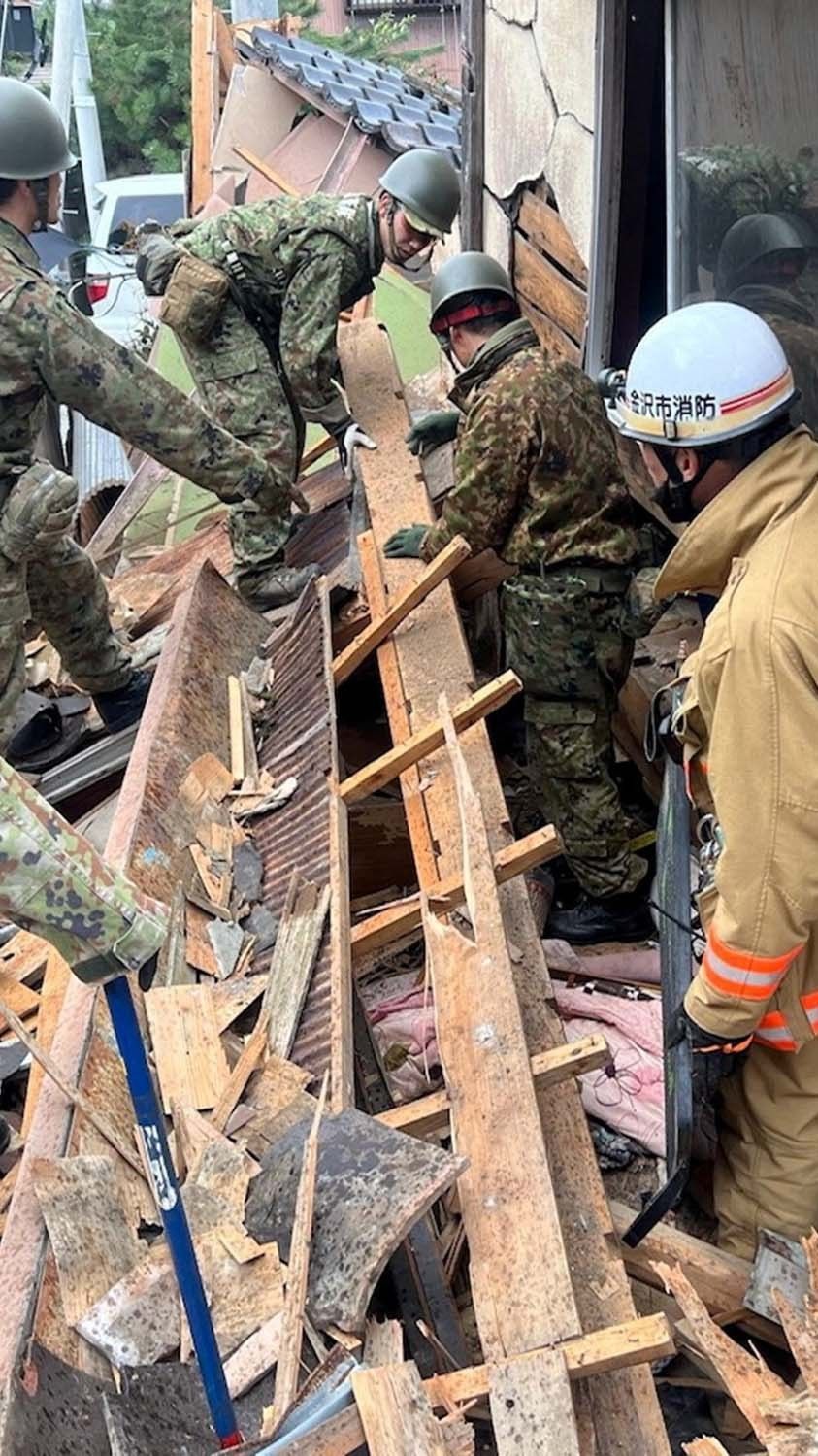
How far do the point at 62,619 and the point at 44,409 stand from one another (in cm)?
79

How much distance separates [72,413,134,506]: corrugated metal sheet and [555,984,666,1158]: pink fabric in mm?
7157

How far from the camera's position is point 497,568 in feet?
15.5

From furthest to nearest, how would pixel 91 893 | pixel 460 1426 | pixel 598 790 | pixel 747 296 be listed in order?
pixel 598 790
pixel 747 296
pixel 460 1426
pixel 91 893

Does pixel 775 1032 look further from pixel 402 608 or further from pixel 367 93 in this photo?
pixel 367 93

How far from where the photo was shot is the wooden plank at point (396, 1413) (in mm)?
1923

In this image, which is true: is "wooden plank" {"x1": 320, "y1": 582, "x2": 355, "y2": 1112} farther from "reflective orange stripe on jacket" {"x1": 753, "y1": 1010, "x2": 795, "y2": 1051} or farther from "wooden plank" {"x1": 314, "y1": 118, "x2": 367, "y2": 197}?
"wooden plank" {"x1": 314, "y1": 118, "x2": 367, "y2": 197}

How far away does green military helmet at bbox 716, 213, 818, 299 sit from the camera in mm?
3871

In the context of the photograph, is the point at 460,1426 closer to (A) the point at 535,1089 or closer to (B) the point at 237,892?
(A) the point at 535,1089

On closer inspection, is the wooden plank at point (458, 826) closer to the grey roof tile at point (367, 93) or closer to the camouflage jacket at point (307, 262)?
the camouflage jacket at point (307, 262)

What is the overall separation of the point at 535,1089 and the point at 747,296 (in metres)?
2.80

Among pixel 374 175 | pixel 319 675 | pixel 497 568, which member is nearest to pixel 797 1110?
pixel 319 675

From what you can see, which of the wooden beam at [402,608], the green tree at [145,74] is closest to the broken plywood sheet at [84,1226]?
the wooden beam at [402,608]

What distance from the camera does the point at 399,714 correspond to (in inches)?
160

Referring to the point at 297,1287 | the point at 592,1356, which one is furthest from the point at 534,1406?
the point at 297,1287
